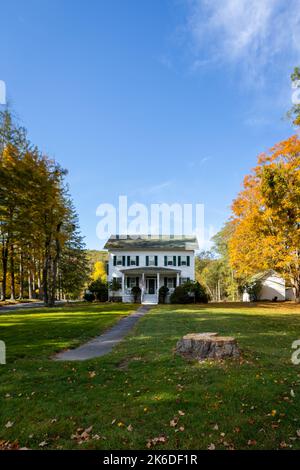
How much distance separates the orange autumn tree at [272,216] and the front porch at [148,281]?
1007 cm

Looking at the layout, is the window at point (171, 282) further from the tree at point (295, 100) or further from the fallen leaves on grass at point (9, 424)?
the fallen leaves on grass at point (9, 424)

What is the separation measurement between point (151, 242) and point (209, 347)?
102 feet

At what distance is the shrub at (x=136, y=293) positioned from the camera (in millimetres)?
33781

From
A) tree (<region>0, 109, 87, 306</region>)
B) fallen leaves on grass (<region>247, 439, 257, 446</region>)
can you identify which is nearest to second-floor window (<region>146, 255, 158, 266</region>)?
tree (<region>0, 109, 87, 306</region>)

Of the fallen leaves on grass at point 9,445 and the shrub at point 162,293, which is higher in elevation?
the fallen leaves on grass at point 9,445

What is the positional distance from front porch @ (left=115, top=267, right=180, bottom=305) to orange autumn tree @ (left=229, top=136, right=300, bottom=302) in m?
10.1

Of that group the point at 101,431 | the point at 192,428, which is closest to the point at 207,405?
the point at 192,428

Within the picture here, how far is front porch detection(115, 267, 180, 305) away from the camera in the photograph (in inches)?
1348

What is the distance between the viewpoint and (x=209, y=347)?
7.21m

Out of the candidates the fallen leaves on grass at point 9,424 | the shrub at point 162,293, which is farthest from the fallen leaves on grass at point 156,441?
the shrub at point 162,293

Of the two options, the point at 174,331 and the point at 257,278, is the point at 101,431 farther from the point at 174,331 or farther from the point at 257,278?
the point at 257,278
